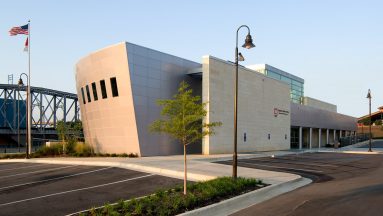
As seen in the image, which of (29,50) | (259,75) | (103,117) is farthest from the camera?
(259,75)

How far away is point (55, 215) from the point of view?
32.5ft

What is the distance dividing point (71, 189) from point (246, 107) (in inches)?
1079

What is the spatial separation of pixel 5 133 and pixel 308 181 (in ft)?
279

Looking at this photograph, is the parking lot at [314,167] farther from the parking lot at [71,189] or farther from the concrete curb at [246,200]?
the parking lot at [71,189]

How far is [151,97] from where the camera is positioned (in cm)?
3136

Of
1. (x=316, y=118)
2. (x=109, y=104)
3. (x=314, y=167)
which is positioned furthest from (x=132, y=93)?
(x=316, y=118)

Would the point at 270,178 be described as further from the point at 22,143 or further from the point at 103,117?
the point at 22,143

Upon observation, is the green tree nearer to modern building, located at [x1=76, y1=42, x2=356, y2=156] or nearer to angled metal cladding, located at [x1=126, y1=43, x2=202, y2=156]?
modern building, located at [x1=76, y1=42, x2=356, y2=156]

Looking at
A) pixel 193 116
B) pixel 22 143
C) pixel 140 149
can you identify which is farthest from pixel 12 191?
pixel 22 143

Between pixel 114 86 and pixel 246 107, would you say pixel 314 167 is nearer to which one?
pixel 246 107

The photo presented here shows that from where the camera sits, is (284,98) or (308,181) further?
(284,98)

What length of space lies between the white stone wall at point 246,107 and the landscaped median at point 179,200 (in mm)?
18847

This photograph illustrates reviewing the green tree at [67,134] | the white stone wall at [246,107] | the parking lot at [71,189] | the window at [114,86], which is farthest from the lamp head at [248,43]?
the green tree at [67,134]

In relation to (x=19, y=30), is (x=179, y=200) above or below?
below
